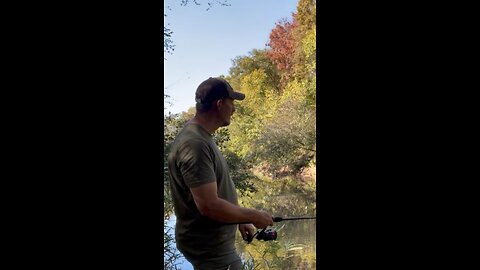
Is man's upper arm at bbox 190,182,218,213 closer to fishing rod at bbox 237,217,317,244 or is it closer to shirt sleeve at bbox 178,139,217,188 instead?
shirt sleeve at bbox 178,139,217,188

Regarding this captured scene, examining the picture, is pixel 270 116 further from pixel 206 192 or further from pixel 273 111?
pixel 206 192

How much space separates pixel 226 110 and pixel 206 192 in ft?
0.94

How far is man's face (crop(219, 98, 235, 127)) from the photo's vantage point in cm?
124

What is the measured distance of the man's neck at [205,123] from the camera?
1.19 meters

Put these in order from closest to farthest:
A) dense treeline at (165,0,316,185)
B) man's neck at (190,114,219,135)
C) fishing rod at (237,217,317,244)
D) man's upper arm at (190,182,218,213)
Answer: man's upper arm at (190,182,218,213) < man's neck at (190,114,219,135) < fishing rod at (237,217,317,244) < dense treeline at (165,0,316,185)

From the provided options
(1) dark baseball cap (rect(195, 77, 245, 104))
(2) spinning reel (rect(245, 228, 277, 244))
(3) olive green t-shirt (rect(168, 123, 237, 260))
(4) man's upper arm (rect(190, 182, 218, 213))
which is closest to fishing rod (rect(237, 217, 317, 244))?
(2) spinning reel (rect(245, 228, 277, 244))

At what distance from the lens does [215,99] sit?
1.23 metres

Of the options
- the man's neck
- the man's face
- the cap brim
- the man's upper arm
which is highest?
the cap brim

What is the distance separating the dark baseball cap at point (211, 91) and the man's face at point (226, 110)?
2 cm

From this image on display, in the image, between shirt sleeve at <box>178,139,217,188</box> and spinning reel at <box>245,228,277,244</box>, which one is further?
spinning reel at <box>245,228,277,244</box>

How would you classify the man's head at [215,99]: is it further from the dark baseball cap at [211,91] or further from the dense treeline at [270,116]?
the dense treeline at [270,116]

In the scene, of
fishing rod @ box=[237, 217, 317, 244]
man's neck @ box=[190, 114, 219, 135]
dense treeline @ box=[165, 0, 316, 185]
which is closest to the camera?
man's neck @ box=[190, 114, 219, 135]

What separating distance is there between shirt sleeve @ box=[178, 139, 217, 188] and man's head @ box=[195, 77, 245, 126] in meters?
0.14
